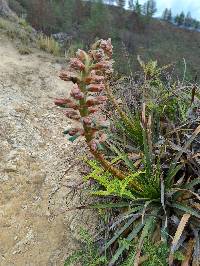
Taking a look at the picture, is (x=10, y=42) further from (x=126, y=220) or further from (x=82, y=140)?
(x=126, y=220)

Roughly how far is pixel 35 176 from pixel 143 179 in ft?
5.30

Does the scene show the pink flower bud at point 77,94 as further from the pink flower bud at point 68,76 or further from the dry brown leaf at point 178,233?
the dry brown leaf at point 178,233

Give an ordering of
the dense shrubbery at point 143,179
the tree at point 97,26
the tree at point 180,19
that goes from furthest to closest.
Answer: the tree at point 180,19, the tree at point 97,26, the dense shrubbery at point 143,179

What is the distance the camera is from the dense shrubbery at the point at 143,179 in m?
2.59

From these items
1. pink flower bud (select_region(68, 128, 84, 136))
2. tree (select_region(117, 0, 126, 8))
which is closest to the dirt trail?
pink flower bud (select_region(68, 128, 84, 136))

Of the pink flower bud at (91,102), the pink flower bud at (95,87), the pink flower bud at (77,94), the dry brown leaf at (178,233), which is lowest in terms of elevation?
the dry brown leaf at (178,233)

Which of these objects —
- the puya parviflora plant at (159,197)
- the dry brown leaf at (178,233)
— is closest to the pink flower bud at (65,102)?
the puya parviflora plant at (159,197)

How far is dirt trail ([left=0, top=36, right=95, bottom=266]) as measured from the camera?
3801 millimetres

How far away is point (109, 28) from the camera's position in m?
33.1

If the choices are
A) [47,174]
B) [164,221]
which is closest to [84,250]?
[164,221]

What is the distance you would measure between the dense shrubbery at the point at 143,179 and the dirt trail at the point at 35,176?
1.57ft

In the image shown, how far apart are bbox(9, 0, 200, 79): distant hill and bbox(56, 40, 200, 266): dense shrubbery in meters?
11.9

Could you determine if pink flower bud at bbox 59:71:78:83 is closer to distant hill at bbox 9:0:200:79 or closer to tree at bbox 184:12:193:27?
distant hill at bbox 9:0:200:79

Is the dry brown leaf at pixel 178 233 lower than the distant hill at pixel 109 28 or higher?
higher
